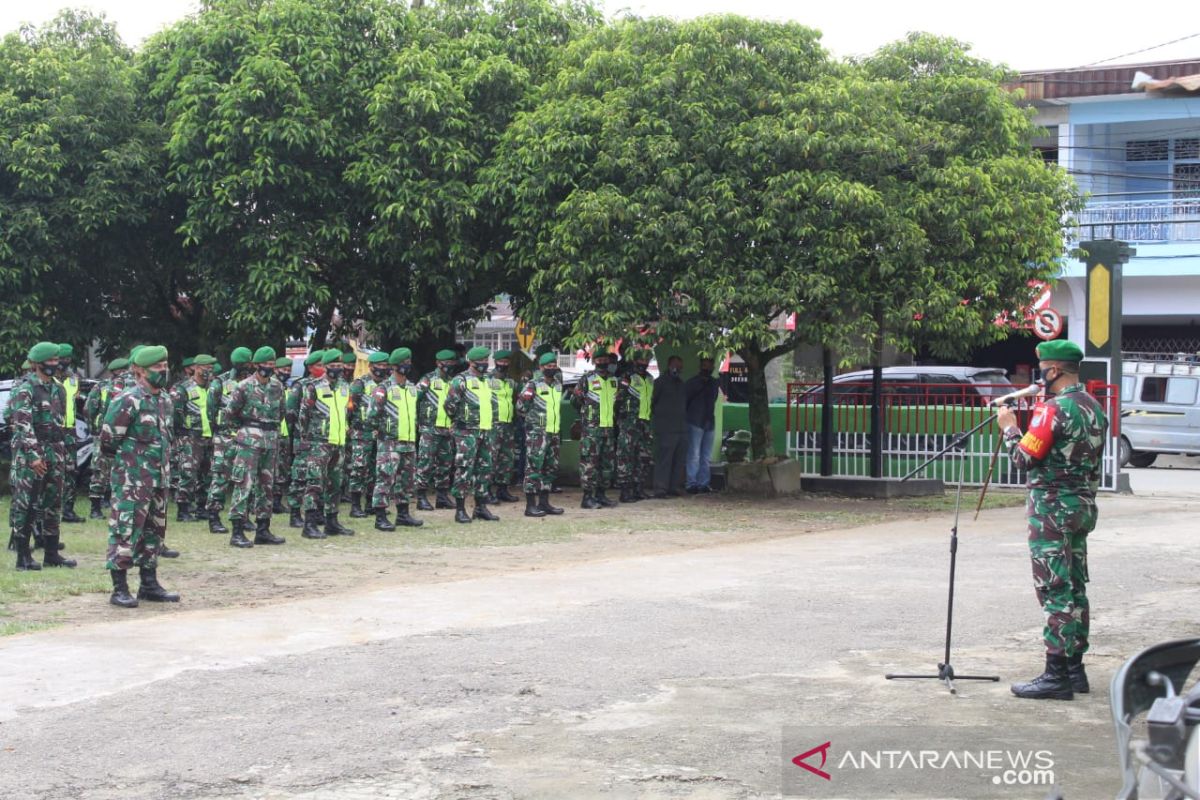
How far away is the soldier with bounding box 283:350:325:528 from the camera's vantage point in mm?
14562

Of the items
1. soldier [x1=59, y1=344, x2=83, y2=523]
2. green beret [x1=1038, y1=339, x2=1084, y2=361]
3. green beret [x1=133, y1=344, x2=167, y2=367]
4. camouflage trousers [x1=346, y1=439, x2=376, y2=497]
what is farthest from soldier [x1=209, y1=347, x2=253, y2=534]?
green beret [x1=1038, y1=339, x2=1084, y2=361]

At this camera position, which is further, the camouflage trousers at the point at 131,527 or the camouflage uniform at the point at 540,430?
the camouflage uniform at the point at 540,430

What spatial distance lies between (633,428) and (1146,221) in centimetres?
1461

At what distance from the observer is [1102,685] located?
7.55 metres

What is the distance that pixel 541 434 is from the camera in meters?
16.7

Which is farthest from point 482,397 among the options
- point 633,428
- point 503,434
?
point 633,428

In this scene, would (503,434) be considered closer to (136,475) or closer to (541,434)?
(541,434)

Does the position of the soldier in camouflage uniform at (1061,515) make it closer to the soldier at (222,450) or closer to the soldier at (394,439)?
the soldier at (394,439)

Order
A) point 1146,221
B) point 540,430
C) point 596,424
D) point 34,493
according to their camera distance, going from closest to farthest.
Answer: point 34,493 → point 540,430 → point 596,424 → point 1146,221

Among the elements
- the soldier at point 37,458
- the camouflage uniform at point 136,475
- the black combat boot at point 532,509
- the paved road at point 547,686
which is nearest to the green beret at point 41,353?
the soldier at point 37,458

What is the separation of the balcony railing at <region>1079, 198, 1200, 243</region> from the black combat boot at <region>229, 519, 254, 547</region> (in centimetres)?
1983

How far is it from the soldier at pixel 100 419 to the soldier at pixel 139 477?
600cm

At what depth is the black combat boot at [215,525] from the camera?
14.8 m

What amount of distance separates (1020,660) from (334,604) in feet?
15.4
